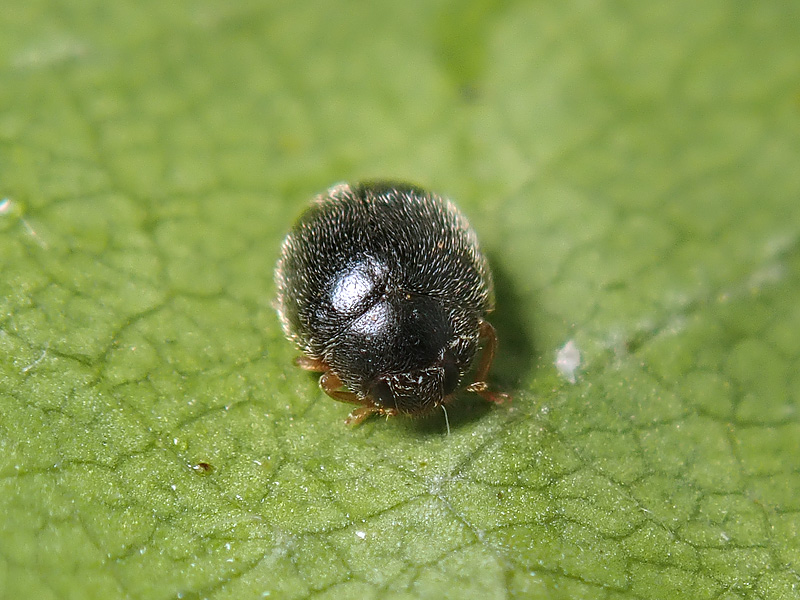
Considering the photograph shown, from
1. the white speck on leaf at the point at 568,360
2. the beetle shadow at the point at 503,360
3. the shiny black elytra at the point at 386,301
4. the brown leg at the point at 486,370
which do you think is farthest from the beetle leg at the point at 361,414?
the white speck on leaf at the point at 568,360

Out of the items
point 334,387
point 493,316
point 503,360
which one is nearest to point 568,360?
point 503,360

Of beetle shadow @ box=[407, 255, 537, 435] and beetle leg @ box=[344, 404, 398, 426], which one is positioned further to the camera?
beetle shadow @ box=[407, 255, 537, 435]

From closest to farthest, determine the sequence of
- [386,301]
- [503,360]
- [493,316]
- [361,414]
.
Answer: [386,301]
[361,414]
[503,360]
[493,316]

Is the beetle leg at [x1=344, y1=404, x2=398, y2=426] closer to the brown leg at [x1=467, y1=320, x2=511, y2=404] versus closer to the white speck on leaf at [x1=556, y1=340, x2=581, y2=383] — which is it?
the brown leg at [x1=467, y1=320, x2=511, y2=404]

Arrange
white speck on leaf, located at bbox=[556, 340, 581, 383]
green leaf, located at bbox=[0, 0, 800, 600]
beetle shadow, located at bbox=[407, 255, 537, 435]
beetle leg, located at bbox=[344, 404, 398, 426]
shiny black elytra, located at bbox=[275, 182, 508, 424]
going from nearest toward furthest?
green leaf, located at bbox=[0, 0, 800, 600], shiny black elytra, located at bbox=[275, 182, 508, 424], beetle leg, located at bbox=[344, 404, 398, 426], beetle shadow, located at bbox=[407, 255, 537, 435], white speck on leaf, located at bbox=[556, 340, 581, 383]

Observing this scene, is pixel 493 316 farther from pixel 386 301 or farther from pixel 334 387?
pixel 334 387

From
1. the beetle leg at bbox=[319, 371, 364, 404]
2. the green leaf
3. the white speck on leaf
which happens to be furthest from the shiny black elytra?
the white speck on leaf

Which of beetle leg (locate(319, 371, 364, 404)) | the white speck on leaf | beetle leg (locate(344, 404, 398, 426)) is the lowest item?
beetle leg (locate(344, 404, 398, 426))

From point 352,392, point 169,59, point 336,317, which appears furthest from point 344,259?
point 169,59
